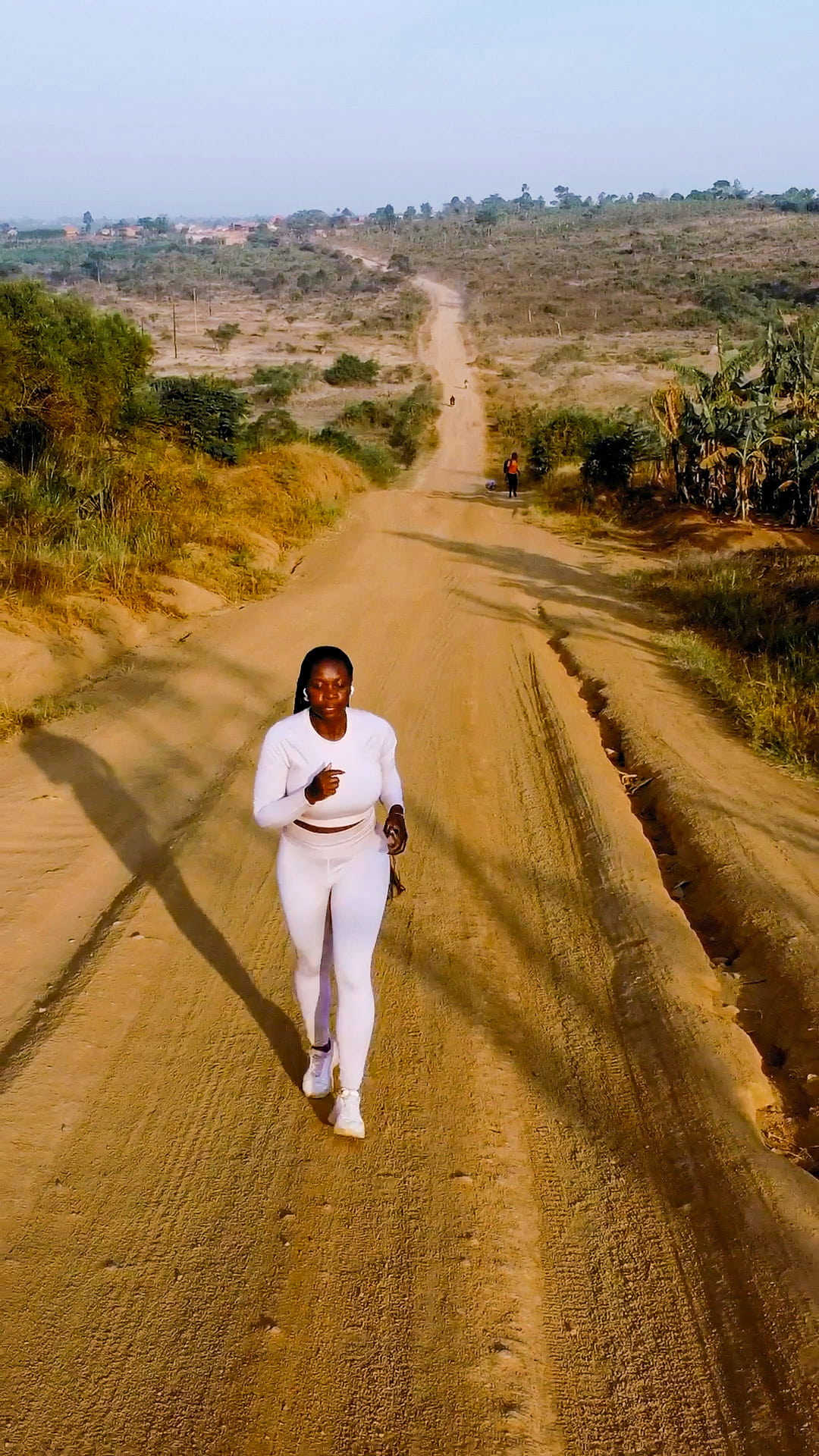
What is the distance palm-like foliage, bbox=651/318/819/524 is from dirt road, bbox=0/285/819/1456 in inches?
493

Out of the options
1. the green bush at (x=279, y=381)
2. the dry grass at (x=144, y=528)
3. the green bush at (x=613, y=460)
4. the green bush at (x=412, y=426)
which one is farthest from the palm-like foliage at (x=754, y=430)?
the green bush at (x=279, y=381)

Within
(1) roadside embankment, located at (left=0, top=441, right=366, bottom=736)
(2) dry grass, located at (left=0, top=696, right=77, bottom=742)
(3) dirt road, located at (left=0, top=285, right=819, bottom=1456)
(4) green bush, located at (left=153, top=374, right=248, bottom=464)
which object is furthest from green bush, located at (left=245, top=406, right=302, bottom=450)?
(3) dirt road, located at (left=0, top=285, right=819, bottom=1456)

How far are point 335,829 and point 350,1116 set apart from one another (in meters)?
1.13

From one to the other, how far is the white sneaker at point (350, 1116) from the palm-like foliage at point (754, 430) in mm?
15428

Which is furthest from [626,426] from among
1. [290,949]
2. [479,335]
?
[479,335]

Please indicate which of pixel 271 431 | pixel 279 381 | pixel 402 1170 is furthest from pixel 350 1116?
pixel 279 381

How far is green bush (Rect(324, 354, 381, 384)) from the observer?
132 ft

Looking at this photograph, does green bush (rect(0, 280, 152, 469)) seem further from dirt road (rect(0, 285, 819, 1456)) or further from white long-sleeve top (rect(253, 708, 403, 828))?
white long-sleeve top (rect(253, 708, 403, 828))

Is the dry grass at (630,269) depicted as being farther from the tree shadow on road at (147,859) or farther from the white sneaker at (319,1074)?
the white sneaker at (319,1074)

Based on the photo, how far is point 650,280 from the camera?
2564 inches

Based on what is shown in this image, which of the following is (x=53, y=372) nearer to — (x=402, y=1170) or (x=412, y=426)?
(x=402, y=1170)

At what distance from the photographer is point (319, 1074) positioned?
356 centimetres

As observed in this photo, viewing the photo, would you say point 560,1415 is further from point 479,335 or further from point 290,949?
point 479,335

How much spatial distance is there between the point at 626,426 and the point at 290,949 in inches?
770
